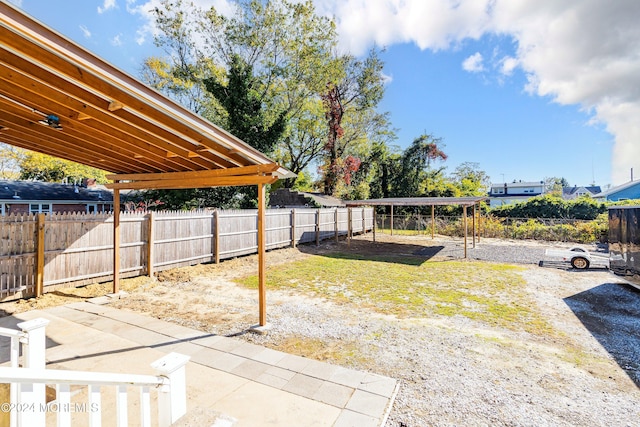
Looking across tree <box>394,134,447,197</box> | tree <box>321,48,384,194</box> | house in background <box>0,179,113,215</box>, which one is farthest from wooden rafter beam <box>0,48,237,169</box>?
tree <box>394,134,447,197</box>

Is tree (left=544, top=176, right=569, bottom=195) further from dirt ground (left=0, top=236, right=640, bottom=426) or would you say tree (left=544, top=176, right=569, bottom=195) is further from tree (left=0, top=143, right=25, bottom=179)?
tree (left=0, top=143, right=25, bottom=179)

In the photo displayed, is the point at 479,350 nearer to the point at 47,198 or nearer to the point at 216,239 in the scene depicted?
the point at 216,239

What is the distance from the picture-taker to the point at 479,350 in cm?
392

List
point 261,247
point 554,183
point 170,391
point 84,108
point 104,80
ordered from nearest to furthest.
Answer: point 170,391 → point 104,80 → point 84,108 → point 261,247 → point 554,183

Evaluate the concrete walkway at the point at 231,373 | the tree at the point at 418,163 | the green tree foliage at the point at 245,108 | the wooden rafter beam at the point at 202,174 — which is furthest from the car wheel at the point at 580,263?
the tree at the point at 418,163

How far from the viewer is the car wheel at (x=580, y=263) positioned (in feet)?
30.1

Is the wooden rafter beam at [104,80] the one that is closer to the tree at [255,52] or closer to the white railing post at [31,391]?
the white railing post at [31,391]

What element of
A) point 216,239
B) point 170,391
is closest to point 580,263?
point 216,239

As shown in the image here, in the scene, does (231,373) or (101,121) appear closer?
(231,373)

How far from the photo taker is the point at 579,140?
3250 centimetres

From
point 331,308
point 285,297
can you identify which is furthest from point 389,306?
point 285,297

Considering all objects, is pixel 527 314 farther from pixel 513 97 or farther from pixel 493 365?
pixel 513 97

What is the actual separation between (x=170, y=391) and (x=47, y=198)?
2101cm

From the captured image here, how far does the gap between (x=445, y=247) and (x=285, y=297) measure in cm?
1038
